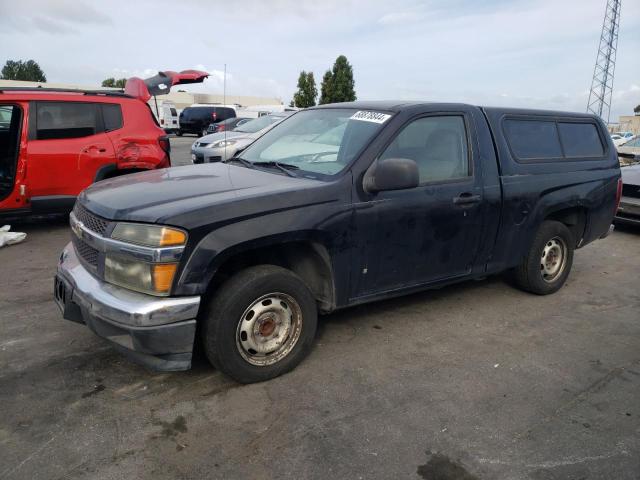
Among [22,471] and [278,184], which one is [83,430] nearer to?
[22,471]

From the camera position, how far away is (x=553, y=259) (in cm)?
518

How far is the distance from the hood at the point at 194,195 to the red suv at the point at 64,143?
3.31 metres

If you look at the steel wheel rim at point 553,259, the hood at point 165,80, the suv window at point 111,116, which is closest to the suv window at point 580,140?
the steel wheel rim at point 553,259

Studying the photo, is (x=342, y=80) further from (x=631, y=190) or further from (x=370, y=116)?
(x=370, y=116)

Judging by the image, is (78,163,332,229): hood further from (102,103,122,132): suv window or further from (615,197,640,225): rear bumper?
(615,197,640,225): rear bumper

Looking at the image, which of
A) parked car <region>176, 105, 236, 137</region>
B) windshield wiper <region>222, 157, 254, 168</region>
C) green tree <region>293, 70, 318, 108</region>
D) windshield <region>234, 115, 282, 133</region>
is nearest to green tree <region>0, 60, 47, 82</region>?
green tree <region>293, 70, 318, 108</region>

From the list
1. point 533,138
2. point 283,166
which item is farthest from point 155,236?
point 533,138

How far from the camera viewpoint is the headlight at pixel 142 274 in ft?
9.41

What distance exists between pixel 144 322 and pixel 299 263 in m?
1.15

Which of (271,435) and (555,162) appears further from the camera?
(555,162)

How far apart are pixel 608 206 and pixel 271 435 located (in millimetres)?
4349

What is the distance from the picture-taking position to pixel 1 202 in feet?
21.0

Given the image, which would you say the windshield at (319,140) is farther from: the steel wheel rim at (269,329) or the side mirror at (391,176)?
the steel wheel rim at (269,329)

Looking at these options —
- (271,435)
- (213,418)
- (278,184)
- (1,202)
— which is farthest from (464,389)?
(1,202)
